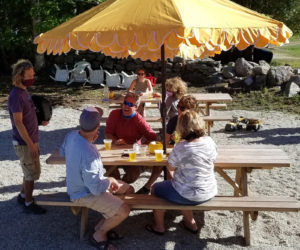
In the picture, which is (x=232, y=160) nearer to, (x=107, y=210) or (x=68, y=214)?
(x=107, y=210)

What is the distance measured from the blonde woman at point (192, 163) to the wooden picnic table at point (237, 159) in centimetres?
42

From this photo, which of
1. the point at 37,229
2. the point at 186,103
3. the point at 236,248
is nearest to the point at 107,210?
the point at 37,229

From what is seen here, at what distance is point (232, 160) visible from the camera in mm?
4184

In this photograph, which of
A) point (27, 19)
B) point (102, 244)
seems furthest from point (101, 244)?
point (27, 19)

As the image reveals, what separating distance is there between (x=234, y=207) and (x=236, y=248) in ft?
1.50

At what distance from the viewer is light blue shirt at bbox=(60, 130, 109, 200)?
11.6 ft

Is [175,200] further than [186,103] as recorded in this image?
No

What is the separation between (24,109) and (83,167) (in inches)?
48.9

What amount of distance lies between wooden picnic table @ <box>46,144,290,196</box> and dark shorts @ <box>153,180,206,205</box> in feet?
0.94

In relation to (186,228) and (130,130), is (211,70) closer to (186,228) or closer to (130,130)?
(130,130)

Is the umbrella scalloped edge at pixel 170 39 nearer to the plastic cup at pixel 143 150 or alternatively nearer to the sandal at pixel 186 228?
the plastic cup at pixel 143 150

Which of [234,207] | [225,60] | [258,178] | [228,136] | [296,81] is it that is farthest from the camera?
[225,60]

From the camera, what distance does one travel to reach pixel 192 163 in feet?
12.0

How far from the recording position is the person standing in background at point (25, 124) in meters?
4.27
